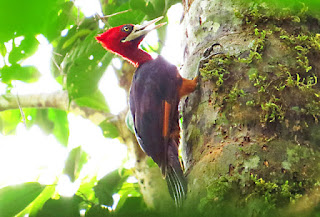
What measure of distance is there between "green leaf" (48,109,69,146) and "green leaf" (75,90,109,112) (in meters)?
0.36

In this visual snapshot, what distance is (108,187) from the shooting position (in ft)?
6.72

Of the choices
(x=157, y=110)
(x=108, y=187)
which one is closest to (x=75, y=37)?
(x=157, y=110)

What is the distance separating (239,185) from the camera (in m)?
1.56

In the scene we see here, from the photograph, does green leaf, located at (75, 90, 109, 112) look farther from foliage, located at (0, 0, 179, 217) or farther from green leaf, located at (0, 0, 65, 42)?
green leaf, located at (0, 0, 65, 42)

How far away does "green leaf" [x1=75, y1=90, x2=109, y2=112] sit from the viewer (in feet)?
10.5

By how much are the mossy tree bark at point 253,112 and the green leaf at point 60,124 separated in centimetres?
138

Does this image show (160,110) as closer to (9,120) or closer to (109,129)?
(109,129)

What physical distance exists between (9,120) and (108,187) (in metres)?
2.59

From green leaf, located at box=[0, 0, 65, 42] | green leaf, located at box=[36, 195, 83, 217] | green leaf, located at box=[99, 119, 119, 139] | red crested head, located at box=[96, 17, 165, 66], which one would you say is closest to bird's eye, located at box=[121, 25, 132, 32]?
red crested head, located at box=[96, 17, 165, 66]

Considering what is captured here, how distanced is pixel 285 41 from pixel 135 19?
1055mm

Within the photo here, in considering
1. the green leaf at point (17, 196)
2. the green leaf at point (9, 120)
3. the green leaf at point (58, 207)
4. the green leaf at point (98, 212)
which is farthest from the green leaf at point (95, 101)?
the green leaf at point (98, 212)

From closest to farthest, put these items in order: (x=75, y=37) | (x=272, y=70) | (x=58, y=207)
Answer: (x=58, y=207) < (x=272, y=70) < (x=75, y=37)

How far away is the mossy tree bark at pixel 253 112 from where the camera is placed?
4.99 ft

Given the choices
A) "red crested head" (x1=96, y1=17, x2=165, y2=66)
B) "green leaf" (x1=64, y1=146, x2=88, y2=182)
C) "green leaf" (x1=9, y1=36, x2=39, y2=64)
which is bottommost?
"green leaf" (x1=64, y1=146, x2=88, y2=182)
